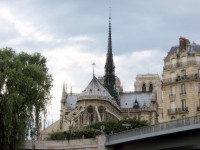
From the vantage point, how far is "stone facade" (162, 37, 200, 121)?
55219 millimetres

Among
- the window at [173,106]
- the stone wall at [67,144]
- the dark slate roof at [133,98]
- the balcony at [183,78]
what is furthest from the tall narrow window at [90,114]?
the stone wall at [67,144]

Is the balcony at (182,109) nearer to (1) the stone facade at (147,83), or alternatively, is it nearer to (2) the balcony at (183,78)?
(2) the balcony at (183,78)

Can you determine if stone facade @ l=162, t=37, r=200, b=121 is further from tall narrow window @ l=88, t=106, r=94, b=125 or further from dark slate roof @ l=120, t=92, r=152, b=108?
dark slate roof @ l=120, t=92, r=152, b=108

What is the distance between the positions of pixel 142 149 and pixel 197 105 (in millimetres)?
19155

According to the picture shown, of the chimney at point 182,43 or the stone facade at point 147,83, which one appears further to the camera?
the stone facade at point 147,83

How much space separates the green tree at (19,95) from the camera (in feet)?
132

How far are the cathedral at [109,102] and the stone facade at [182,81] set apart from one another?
28.9 meters

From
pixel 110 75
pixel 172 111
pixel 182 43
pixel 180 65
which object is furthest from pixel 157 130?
pixel 110 75

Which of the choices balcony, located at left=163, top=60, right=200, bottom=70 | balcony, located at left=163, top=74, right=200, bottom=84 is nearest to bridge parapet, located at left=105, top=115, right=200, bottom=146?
balcony, located at left=163, top=74, right=200, bottom=84

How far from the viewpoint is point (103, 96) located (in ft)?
313

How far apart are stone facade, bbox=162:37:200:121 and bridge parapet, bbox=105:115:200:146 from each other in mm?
16170

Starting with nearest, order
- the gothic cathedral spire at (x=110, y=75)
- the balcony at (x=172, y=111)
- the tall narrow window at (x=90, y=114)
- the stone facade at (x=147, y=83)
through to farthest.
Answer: the balcony at (x=172, y=111) → the tall narrow window at (x=90, y=114) → the gothic cathedral spire at (x=110, y=75) → the stone facade at (x=147, y=83)

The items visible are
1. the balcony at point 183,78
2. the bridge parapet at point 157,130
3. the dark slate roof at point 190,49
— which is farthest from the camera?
the dark slate roof at point 190,49

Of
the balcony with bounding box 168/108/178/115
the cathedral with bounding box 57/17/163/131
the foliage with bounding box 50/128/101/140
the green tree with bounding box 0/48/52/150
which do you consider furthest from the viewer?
the cathedral with bounding box 57/17/163/131
